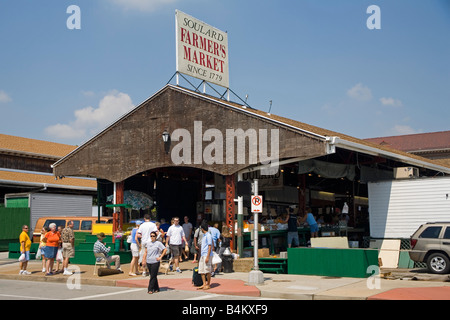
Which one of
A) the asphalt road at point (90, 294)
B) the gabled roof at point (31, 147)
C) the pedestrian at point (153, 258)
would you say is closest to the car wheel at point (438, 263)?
the asphalt road at point (90, 294)

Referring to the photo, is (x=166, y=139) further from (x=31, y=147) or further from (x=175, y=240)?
(x=31, y=147)

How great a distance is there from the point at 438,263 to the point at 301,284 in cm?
497

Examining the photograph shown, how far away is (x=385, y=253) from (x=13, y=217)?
910 inches

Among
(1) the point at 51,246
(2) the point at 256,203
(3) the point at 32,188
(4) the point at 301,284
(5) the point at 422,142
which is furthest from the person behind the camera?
(5) the point at 422,142

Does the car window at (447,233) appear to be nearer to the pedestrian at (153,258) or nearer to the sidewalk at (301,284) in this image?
the sidewalk at (301,284)

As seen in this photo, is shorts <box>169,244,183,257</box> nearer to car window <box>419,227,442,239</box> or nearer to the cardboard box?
the cardboard box

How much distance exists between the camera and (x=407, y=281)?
15.3m

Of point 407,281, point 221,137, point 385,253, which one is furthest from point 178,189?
point 407,281

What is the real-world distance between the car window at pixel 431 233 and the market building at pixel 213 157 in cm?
391

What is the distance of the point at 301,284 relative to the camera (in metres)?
14.9

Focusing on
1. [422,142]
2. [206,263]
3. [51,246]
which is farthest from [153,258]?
[422,142]

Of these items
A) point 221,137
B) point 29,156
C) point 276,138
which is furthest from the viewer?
point 29,156
